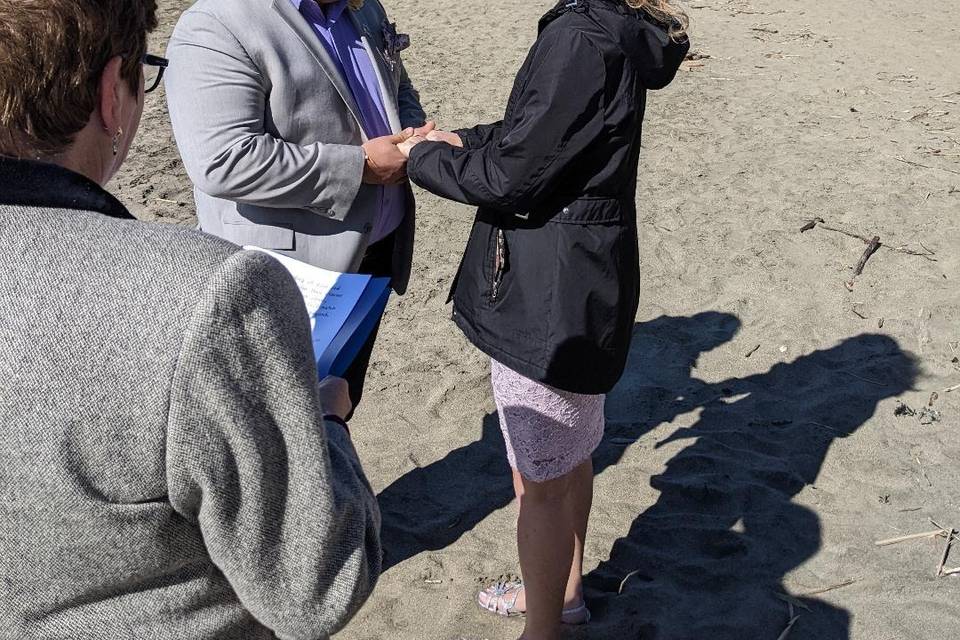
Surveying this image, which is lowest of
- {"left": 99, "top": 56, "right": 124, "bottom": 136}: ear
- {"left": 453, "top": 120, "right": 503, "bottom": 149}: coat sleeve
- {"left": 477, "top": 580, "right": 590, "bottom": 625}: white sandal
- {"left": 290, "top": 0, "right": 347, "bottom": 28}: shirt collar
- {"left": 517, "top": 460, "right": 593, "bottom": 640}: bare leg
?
{"left": 477, "top": 580, "right": 590, "bottom": 625}: white sandal

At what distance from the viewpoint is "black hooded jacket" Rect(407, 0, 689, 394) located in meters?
2.36

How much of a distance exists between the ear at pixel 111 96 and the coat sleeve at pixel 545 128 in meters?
1.21

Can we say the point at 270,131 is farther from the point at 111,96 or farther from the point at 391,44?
the point at 111,96

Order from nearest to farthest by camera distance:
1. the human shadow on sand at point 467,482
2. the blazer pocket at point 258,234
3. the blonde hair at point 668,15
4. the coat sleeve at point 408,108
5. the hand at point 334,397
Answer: the hand at point 334,397
the blonde hair at point 668,15
the blazer pocket at point 258,234
the coat sleeve at point 408,108
the human shadow on sand at point 467,482

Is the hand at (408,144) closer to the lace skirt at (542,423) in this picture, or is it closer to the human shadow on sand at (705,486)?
the lace skirt at (542,423)

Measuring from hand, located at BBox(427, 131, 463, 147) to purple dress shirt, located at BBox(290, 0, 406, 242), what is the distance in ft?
0.67

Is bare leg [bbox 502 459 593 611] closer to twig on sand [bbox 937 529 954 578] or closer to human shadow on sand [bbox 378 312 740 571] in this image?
human shadow on sand [bbox 378 312 740 571]

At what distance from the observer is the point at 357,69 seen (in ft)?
9.61

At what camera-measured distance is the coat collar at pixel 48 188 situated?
1.21 meters

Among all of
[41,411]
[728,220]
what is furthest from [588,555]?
[728,220]

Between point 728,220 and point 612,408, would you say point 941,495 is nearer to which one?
point 612,408

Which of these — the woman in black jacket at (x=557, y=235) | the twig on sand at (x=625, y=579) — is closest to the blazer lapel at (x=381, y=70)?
the woman in black jacket at (x=557, y=235)

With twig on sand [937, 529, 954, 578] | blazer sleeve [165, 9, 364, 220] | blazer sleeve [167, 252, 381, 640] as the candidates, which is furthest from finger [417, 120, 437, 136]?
twig on sand [937, 529, 954, 578]

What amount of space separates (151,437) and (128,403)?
0.17 ft
